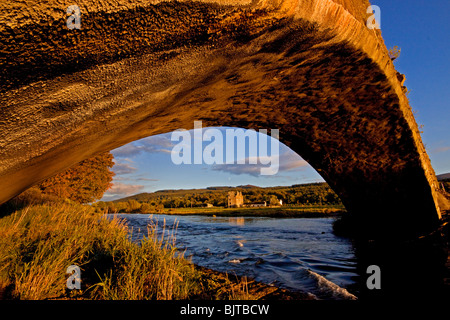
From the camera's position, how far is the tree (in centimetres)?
1523

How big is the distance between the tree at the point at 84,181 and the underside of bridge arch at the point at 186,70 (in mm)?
14435

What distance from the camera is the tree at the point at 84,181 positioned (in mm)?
15227

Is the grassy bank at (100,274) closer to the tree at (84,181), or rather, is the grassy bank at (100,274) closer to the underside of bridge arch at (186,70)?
the underside of bridge arch at (186,70)

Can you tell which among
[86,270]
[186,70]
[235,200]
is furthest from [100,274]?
[235,200]

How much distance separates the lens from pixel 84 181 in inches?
699

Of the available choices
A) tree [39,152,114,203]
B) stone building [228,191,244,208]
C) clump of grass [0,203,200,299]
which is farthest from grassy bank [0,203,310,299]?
stone building [228,191,244,208]

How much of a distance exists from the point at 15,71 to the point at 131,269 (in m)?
2.77

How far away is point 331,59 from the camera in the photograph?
2.72 meters

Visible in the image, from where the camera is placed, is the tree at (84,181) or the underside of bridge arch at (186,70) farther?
the tree at (84,181)

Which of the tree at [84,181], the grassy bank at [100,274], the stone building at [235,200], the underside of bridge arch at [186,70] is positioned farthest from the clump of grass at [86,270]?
the stone building at [235,200]

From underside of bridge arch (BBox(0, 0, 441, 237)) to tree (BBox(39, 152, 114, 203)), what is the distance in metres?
14.4

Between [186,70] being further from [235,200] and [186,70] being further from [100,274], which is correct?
[235,200]

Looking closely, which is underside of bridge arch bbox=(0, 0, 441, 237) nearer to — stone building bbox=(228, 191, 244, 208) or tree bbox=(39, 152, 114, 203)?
tree bbox=(39, 152, 114, 203)
